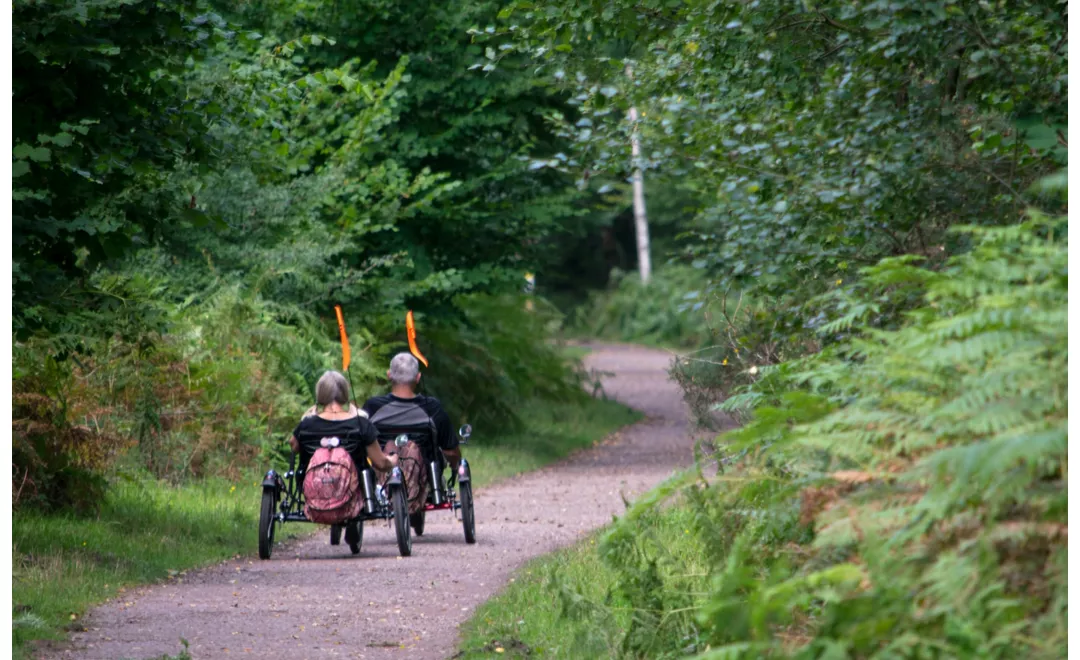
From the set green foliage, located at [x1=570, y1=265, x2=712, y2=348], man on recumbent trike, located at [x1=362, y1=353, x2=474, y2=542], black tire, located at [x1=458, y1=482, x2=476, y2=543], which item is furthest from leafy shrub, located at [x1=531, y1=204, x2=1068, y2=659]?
green foliage, located at [x1=570, y1=265, x2=712, y2=348]

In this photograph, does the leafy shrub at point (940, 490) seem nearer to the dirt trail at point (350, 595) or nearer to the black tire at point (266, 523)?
the dirt trail at point (350, 595)

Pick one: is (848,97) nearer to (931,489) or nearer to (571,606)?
(571,606)

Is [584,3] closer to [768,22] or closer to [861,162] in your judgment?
[768,22]

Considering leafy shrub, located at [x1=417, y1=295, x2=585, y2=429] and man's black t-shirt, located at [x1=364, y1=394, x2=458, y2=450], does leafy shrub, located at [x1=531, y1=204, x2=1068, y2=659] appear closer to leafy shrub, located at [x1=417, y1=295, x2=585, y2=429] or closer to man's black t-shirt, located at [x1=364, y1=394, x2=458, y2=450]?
man's black t-shirt, located at [x1=364, y1=394, x2=458, y2=450]

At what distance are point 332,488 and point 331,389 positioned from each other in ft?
2.43

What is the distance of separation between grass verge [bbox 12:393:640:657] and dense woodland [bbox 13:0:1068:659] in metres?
0.45

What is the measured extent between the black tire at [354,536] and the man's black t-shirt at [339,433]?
21.2 inches

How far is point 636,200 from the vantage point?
5866 centimetres

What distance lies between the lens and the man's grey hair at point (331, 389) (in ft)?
36.6

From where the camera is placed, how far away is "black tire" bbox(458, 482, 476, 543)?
466 inches

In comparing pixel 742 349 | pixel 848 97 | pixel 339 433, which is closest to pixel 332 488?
pixel 339 433

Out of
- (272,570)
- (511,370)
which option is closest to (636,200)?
(511,370)

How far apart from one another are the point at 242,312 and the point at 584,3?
885 centimetres

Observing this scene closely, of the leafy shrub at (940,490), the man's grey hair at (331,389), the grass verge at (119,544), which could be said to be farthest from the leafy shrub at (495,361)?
the leafy shrub at (940,490)
